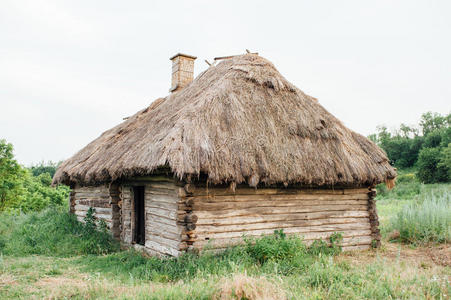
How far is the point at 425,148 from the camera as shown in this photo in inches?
1403

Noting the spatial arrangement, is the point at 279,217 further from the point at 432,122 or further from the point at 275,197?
the point at 432,122

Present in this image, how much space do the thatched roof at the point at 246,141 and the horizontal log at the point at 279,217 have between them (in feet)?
2.72

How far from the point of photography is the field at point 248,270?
4762mm

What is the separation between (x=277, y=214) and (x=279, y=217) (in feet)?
0.28

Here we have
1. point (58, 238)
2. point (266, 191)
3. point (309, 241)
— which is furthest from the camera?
point (58, 238)

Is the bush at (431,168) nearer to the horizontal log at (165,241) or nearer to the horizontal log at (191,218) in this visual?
the horizontal log at (165,241)

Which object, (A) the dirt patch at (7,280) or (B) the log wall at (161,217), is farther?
(B) the log wall at (161,217)

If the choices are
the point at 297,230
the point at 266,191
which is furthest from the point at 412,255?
the point at 266,191

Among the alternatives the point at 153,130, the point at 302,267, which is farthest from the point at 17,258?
the point at 302,267

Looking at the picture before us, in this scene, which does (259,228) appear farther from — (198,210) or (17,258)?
(17,258)

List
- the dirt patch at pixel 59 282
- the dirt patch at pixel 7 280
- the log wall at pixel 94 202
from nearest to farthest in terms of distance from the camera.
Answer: the dirt patch at pixel 59 282 < the dirt patch at pixel 7 280 < the log wall at pixel 94 202

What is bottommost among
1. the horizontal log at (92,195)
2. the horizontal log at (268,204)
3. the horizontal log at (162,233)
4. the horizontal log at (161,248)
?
the horizontal log at (161,248)

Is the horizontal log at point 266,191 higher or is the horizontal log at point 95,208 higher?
the horizontal log at point 266,191

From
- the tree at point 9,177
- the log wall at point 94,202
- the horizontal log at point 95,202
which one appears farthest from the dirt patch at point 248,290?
the tree at point 9,177
